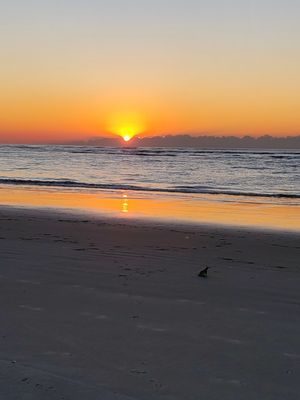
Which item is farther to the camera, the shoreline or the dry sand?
the shoreline

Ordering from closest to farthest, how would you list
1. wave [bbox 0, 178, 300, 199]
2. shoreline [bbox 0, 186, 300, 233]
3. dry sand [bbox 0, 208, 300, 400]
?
dry sand [bbox 0, 208, 300, 400], shoreline [bbox 0, 186, 300, 233], wave [bbox 0, 178, 300, 199]

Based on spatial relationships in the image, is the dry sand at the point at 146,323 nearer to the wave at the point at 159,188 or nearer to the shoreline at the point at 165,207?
the shoreline at the point at 165,207

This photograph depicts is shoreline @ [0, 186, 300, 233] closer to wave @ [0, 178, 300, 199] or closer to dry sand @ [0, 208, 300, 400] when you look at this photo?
wave @ [0, 178, 300, 199]

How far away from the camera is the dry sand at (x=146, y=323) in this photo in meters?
3.26

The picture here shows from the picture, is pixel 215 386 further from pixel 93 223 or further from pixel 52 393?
pixel 93 223

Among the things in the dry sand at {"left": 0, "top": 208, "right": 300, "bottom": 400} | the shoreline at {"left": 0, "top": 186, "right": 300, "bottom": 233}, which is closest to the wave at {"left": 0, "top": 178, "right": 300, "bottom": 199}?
the shoreline at {"left": 0, "top": 186, "right": 300, "bottom": 233}

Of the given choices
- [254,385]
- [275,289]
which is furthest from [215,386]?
[275,289]

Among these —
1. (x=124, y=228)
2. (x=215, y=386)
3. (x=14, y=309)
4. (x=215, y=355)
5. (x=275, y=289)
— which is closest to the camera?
(x=215, y=386)

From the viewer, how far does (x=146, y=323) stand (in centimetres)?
447

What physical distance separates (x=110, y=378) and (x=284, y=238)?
762cm

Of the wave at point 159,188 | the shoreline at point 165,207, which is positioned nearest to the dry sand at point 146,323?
the shoreline at point 165,207

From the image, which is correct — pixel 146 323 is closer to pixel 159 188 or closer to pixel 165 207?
pixel 165 207

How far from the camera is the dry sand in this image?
3.26 meters

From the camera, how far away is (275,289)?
5832mm
